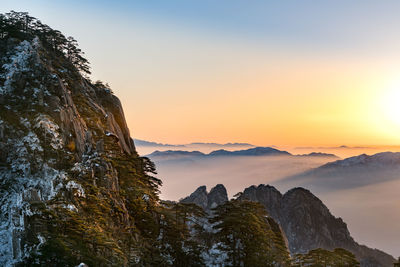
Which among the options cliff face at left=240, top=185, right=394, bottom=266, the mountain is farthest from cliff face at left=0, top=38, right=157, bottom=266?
cliff face at left=240, top=185, right=394, bottom=266

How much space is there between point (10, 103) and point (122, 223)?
781 inches

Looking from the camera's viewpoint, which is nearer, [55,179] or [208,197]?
[55,179]

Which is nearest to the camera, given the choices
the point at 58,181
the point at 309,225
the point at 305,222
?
the point at 58,181

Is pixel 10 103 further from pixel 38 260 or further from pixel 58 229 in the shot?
pixel 38 260

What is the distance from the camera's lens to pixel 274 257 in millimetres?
44906

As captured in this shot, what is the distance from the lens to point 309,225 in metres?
178

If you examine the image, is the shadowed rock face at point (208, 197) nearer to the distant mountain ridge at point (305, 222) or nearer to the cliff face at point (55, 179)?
the distant mountain ridge at point (305, 222)

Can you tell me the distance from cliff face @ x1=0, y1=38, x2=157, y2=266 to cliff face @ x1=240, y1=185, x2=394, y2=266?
136690 millimetres

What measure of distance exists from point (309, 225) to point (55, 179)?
169 metres

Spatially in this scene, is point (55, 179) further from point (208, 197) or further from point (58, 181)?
point (208, 197)

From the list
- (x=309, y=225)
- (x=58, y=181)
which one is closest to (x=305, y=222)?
(x=309, y=225)

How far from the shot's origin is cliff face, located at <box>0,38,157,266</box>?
2677 cm

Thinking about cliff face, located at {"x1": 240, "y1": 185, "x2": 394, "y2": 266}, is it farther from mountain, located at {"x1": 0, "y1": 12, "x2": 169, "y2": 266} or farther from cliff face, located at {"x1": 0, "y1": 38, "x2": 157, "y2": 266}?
cliff face, located at {"x1": 0, "y1": 38, "x2": 157, "y2": 266}

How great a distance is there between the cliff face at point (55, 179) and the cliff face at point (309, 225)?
13669 cm
